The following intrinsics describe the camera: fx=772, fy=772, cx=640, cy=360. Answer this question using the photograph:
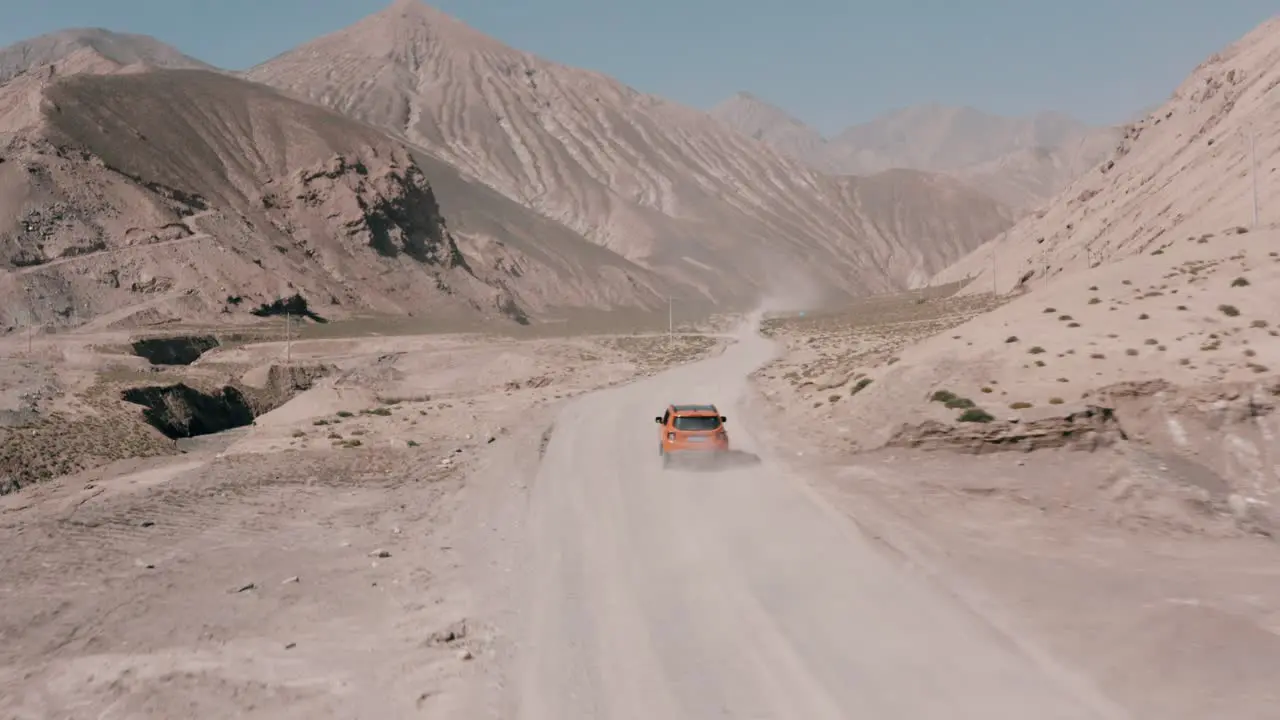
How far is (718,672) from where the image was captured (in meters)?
9.66

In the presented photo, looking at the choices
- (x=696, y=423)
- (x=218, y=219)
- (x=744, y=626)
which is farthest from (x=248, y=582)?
(x=218, y=219)

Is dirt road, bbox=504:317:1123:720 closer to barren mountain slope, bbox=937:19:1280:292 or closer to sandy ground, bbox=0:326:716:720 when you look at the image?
sandy ground, bbox=0:326:716:720

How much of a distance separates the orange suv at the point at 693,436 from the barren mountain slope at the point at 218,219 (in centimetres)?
7161

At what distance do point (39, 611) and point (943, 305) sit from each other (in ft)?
281

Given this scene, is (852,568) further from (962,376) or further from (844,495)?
(962,376)

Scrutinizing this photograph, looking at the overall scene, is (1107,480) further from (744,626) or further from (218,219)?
(218,219)

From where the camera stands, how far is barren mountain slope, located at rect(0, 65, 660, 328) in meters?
78.1

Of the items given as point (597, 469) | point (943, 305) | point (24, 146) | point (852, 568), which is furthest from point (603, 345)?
point (24, 146)

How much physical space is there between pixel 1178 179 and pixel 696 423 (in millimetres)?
73757

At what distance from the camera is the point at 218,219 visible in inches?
3681

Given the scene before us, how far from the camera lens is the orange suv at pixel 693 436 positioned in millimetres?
20625

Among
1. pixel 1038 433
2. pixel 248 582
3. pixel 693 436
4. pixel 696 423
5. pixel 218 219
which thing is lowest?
pixel 248 582

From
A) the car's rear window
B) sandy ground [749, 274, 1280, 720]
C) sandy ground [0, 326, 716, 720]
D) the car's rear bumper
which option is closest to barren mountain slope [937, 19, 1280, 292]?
sandy ground [749, 274, 1280, 720]

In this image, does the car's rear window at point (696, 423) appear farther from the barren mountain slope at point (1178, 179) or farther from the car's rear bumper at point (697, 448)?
the barren mountain slope at point (1178, 179)
